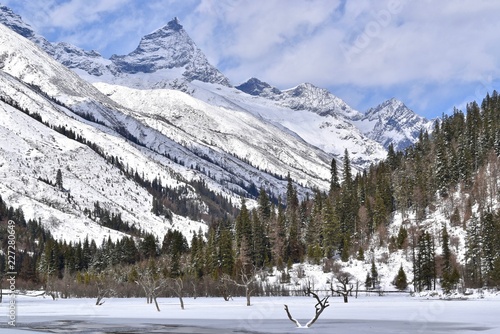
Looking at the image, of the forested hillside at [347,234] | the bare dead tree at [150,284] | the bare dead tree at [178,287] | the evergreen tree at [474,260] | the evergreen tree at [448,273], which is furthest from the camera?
the forested hillside at [347,234]

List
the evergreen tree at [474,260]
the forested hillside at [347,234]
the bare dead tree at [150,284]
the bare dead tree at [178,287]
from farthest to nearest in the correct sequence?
1. the forested hillside at [347,234]
2. the evergreen tree at [474,260]
3. the bare dead tree at [150,284]
4. the bare dead tree at [178,287]

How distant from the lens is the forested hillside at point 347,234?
128625 millimetres

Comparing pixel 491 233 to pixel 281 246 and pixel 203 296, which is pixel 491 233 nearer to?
pixel 281 246

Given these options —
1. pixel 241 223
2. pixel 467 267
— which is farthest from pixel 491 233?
pixel 241 223

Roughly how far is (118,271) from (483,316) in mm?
129222

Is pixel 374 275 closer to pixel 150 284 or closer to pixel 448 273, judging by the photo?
pixel 448 273

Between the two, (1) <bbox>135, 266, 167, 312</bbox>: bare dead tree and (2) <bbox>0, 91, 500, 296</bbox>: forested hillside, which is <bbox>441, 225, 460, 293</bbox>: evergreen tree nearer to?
(2) <bbox>0, 91, 500, 296</bbox>: forested hillside

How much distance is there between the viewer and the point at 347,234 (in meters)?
147

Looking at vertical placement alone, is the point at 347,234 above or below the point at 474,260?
above

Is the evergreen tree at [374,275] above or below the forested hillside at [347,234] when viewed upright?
below

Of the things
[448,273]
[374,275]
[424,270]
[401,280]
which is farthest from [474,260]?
[374,275]

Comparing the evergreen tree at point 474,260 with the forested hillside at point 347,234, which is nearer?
the evergreen tree at point 474,260

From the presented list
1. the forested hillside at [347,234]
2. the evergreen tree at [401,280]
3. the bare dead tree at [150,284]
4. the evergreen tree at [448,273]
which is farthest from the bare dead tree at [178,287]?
the evergreen tree at [448,273]

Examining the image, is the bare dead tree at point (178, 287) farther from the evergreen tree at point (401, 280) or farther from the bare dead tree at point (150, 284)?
the evergreen tree at point (401, 280)
